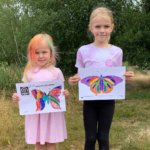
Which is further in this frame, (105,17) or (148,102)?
(148,102)

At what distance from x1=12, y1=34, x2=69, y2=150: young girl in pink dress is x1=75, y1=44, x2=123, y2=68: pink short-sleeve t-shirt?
1.32 ft

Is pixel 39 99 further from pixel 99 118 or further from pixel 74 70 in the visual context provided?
pixel 74 70

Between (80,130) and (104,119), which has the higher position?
(104,119)

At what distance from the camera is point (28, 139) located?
7.46 feet

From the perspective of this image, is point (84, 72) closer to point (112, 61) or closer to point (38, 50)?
point (112, 61)

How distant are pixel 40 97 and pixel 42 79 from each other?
21cm

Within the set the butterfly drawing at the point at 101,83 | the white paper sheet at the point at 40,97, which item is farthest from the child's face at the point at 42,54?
the butterfly drawing at the point at 101,83

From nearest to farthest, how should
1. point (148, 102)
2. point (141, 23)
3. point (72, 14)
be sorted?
1. point (148, 102)
2. point (141, 23)
3. point (72, 14)

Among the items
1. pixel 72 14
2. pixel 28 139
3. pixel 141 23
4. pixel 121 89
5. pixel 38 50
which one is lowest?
pixel 28 139

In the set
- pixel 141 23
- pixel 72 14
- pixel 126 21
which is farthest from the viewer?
pixel 72 14

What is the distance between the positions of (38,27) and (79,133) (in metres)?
7.12

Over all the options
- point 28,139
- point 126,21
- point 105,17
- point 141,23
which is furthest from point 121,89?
point 126,21

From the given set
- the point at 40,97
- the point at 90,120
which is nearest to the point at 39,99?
the point at 40,97

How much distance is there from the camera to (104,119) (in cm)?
218
